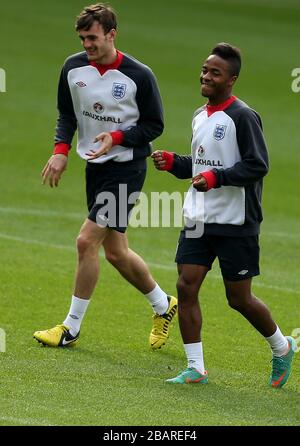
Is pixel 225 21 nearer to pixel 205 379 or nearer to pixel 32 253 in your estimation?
pixel 32 253

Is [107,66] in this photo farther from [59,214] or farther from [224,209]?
[59,214]

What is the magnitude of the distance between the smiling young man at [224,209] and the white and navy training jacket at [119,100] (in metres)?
0.97

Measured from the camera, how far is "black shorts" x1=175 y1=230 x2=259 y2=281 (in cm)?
842

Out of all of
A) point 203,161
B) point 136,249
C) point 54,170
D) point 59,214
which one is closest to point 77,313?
point 54,170

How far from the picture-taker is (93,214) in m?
9.48

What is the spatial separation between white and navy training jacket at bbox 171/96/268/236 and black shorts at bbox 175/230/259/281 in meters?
0.07

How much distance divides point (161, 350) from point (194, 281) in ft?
4.89

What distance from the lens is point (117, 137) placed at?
30.4 feet

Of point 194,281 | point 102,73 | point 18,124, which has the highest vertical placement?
point 102,73

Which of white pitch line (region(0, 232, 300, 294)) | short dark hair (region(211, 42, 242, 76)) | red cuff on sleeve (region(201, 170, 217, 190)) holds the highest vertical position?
short dark hair (region(211, 42, 242, 76))

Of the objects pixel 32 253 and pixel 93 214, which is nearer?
pixel 93 214

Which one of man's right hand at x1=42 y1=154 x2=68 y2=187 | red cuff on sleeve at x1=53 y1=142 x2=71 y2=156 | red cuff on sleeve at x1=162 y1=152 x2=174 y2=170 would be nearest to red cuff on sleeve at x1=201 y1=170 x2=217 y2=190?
red cuff on sleeve at x1=162 y1=152 x2=174 y2=170

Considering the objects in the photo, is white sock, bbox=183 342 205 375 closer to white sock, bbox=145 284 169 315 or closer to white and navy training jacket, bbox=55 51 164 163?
white sock, bbox=145 284 169 315

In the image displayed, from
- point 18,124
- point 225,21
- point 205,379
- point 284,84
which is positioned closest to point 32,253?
point 205,379
